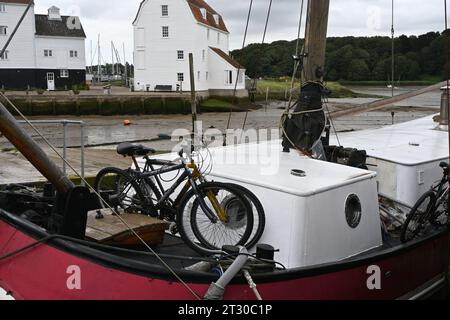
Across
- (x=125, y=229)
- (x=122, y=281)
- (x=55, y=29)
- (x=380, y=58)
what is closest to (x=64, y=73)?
(x=55, y=29)

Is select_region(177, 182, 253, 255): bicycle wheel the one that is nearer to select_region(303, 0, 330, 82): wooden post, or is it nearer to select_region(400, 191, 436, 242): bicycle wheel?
select_region(400, 191, 436, 242): bicycle wheel

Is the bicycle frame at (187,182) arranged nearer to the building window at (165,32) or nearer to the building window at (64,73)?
the building window at (165,32)

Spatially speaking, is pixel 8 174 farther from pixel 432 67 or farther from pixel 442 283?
pixel 432 67

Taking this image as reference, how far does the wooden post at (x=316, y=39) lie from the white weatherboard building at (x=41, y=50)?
49637 mm

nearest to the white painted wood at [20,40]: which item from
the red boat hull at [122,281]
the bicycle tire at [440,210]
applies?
the red boat hull at [122,281]

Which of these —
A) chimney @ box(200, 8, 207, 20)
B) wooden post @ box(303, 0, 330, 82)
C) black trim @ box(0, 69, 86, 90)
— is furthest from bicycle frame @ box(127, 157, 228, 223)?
chimney @ box(200, 8, 207, 20)

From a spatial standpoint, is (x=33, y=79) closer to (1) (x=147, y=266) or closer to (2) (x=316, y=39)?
(2) (x=316, y=39)

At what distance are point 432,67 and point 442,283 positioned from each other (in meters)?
12.4

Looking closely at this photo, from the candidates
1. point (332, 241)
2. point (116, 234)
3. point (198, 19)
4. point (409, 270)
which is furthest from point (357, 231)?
point (198, 19)

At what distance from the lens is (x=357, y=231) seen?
18.2 ft

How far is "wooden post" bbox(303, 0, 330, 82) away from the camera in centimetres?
713

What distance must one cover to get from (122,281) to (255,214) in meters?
1.46

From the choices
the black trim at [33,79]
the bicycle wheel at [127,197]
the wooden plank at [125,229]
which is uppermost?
the black trim at [33,79]

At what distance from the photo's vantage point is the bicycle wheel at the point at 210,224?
491 cm
